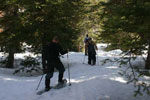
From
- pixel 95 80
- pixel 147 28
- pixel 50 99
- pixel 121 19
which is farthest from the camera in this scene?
pixel 95 80

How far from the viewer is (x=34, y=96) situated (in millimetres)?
8039

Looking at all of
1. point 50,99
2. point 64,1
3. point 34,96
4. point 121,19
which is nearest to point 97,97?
point 50,99

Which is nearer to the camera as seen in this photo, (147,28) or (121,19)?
(147,28)

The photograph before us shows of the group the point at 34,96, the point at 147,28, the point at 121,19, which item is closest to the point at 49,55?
the point at 34,96

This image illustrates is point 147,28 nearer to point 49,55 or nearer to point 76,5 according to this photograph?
point 49,55

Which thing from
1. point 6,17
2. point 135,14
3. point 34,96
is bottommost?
point 34,96

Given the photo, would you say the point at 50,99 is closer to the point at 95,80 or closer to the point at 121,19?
the point at 95,80

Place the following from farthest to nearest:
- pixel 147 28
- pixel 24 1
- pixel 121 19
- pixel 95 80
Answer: pixel 24 1 < pixel 95 80 < pixel 121 19 < pixel 147 28

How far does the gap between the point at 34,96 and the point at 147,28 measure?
5.22 m

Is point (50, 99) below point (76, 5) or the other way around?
below

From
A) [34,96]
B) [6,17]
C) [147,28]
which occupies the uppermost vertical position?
[6,17]

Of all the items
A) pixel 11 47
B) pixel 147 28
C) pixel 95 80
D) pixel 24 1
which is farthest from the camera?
pixel 11 47

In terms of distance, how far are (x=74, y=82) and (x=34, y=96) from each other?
7.67ft

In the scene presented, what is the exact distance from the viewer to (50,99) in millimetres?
7520
